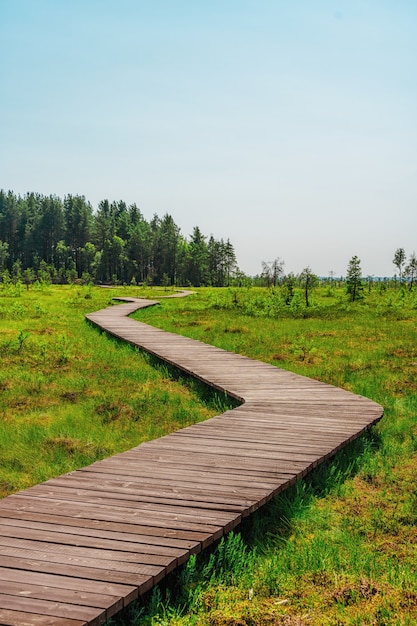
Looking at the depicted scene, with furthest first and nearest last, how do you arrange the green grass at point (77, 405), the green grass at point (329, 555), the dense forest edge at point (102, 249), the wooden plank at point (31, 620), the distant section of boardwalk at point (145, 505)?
the dense forest edge at point (102, 249), the green grass at point (77, 405), the green grass at point (329, 555), the distant section of boardwalk at point (145, 505), the wooden plank at point (31, 620)

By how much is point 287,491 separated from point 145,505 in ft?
5.29

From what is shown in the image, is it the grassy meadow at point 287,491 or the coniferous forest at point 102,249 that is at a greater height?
the coniferous forest at point 102,249

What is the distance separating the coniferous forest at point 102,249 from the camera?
296 ft

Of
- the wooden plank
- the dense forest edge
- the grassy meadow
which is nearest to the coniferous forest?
the dense forest edge

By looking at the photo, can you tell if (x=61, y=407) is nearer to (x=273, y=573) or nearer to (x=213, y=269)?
(x=273, y=573)

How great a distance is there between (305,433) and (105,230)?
92.7m

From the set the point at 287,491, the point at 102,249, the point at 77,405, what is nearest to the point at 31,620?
the point at 287,491

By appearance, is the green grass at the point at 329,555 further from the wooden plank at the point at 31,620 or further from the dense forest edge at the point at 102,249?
the dense forest edge at the point at 102,249

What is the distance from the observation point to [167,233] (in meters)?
90.0

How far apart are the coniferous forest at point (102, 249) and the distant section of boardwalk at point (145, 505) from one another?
82.7m

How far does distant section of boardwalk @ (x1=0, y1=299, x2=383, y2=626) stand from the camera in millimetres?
2703

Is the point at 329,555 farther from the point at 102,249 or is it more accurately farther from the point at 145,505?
the point at 102,249

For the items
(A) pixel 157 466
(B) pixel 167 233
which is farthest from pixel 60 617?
(B) pixel 167 233

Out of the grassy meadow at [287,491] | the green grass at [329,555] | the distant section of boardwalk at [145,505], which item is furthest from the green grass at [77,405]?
the green grass at [329,555]
